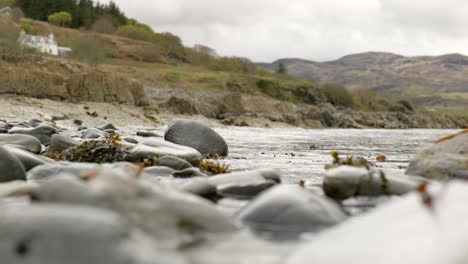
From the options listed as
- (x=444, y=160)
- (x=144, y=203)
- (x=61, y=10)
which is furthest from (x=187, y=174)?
(x=61, y=10)

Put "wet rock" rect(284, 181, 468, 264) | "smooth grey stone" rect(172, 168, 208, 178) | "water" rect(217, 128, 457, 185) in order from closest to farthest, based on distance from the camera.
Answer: "wet rock" rect(284, 181, 468, 264)
"smooth grey stone" rect(172, 168, 208, 178)
"water" rect(217, 128, 457, 185)

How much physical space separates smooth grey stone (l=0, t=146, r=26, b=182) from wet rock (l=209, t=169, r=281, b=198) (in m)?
1.81

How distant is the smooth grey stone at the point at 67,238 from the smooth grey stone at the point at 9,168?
2.52m

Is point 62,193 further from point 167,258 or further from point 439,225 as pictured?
point 439,225

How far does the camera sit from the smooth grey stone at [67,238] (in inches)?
86.8

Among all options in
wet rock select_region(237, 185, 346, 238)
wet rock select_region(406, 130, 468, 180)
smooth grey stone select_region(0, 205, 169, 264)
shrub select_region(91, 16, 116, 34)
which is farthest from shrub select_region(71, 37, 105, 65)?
smooth grey stone select_region(0, 205, 169, 264)

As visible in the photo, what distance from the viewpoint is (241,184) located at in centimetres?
477

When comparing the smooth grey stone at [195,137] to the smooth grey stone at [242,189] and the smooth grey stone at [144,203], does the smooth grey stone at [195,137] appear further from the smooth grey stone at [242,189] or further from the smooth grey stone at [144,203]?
the smooth grey stone at [144,203]

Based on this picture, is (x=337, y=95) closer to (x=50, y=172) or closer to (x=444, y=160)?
(x=444, y=160)

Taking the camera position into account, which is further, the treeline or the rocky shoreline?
the treeline

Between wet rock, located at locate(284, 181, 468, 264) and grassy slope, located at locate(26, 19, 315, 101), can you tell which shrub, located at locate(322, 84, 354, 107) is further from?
wet rock, located at locate(284, 181, 468, 264)

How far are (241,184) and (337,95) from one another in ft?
269

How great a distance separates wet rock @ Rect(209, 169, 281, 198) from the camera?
469 centimetres

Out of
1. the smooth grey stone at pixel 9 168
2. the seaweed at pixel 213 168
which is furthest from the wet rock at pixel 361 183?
the seaweed at pixel 213 168
